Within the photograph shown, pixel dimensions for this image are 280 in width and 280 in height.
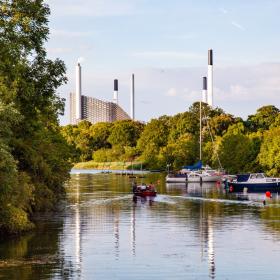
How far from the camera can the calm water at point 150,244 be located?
40716 millimetres

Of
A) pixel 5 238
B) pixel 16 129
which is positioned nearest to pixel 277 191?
pixel 16 129

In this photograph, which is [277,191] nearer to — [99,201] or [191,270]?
[99,201]

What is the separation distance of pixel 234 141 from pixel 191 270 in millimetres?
126995

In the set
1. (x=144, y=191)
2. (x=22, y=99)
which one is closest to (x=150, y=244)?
(x=22, y=99)

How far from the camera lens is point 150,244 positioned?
50.9 metres

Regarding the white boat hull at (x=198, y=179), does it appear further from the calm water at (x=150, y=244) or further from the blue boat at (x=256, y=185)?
the calm water at (x=150, y=244)

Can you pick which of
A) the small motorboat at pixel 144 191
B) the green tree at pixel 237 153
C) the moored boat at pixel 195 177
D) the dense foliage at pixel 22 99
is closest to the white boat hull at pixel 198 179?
the moored boat at pixel 195 177

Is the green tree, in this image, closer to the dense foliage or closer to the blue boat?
the blue boat

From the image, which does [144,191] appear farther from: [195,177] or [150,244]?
[195,177]

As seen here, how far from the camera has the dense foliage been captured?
49.6 m

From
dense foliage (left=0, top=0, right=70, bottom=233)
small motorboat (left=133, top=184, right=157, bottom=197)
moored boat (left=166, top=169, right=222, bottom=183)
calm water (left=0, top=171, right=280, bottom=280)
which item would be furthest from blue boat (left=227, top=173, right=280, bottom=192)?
dense foliage (left=0, top=0, right=70, bottom=233)

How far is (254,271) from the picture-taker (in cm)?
4072

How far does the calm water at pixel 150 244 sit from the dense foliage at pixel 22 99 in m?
2.92

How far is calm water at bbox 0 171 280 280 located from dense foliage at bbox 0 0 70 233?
2.92 meters
